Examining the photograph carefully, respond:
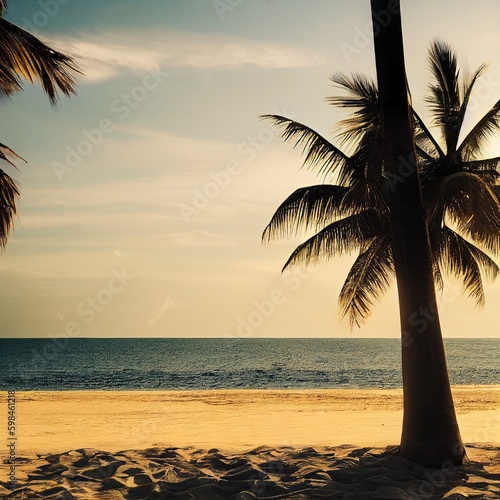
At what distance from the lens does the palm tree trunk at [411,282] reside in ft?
27.7

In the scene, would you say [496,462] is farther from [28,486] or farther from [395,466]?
[28,486]

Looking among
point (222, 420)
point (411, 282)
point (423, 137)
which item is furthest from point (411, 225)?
point (222, 420)

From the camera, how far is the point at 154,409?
57.7ft

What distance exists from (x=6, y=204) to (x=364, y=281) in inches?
279

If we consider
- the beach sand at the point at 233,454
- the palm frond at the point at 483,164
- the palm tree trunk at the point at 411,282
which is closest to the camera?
the beach sand at the point at 233,454

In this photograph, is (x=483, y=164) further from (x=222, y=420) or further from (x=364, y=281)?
(x=222, y=420)

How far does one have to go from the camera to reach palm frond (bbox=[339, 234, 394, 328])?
40.2 ft

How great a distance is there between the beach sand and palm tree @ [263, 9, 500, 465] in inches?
Result: 36.7

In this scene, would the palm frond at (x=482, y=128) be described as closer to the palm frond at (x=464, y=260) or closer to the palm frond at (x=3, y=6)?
the palm frond at (x=464, y=260)

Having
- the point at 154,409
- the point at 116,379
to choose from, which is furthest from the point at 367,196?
the point at 116,379

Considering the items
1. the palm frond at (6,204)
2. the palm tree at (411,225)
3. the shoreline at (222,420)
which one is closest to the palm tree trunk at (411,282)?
the palm tree at (411,225)

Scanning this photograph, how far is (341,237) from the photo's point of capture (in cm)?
1198

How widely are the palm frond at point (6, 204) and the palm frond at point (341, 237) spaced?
533cm

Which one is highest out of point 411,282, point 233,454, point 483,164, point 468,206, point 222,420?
point 483,164
